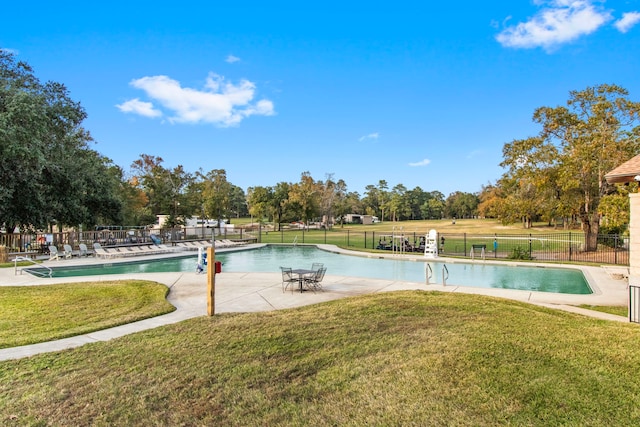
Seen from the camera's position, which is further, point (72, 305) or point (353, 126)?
point (353, 126)

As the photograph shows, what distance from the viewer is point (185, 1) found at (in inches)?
574

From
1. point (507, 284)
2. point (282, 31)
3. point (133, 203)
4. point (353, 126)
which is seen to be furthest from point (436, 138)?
point (133, 203)

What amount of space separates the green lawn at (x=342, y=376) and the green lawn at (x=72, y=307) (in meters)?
1.27

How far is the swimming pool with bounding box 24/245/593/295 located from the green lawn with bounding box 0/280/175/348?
233 inches

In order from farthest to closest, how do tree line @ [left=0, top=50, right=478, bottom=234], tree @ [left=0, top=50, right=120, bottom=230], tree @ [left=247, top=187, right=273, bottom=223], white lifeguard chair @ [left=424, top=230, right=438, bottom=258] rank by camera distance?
tree @ [left=247, top=187, right=273, bottom=223] → white lifeguard chair @ [left=424, top=230, right=438, bottom=258] → tree line @ [left=0, top=50, right=478, bottom=234] → tree @ [left=0, top=50, right=120, bottom=230]

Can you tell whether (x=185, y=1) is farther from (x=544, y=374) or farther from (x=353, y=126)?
(x=353, y=126)

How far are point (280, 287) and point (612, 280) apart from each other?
420 inches

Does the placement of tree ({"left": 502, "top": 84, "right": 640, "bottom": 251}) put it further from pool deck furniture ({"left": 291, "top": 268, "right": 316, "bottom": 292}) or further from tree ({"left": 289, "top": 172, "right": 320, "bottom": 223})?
tree ({"left": 289, "top": 172, "right": 320, "bottom": 223})

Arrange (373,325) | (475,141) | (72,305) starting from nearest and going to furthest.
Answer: (373,325), (72,305), (475,141)

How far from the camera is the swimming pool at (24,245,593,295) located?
1287 cm

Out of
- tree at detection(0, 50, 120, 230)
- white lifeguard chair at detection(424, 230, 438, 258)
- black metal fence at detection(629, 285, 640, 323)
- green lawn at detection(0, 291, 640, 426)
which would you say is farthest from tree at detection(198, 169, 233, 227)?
black metal fence at detection(629, 285, 640, 323)

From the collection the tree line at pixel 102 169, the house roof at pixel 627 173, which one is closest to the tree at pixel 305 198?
the tree line at pixel 102 169

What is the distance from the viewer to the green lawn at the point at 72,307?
5923 mm

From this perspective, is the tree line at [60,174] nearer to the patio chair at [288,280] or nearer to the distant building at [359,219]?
the patio chair at [288,280]
